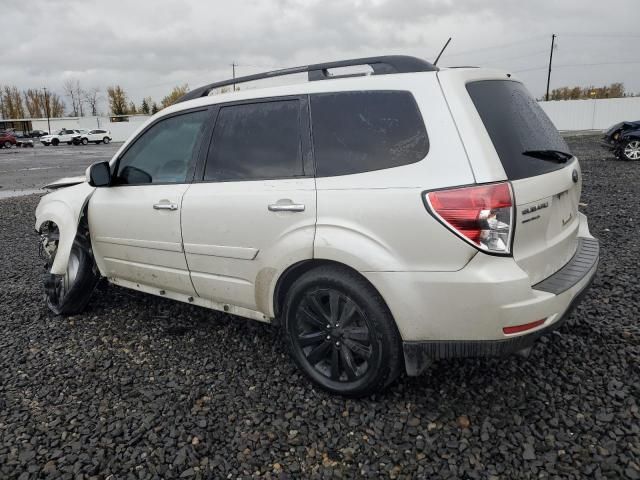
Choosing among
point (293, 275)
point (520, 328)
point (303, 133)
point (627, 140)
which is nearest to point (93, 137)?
point (627, 140)

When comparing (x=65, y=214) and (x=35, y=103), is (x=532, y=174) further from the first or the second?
(x=35, y=103)

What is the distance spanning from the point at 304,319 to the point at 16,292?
11.9 ft

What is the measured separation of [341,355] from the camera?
2.80 metres

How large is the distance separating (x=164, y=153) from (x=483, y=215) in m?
2.47

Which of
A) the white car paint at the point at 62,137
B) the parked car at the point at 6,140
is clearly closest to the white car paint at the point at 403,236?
the parked car at the point at 6,140

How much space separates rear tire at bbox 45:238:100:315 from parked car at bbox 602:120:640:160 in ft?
49.4

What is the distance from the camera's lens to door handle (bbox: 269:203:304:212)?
2699 millimetres

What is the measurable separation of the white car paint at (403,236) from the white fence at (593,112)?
38.8 m

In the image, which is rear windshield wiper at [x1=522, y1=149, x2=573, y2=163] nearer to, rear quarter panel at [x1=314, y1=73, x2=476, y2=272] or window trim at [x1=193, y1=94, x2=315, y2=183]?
rear quarter panel at [x1=314, y1=73, x2=476, y2=272]

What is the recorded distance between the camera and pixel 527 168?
2.44 metres

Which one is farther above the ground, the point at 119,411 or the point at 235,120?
the point at 235,120

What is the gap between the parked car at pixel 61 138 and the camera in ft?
151

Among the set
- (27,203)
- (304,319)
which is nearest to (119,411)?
(304,319)

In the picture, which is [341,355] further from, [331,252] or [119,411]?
[119,411]
